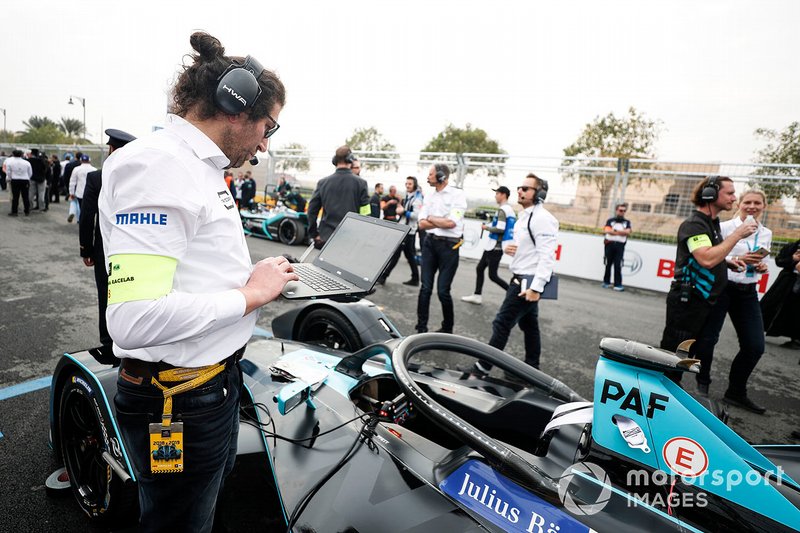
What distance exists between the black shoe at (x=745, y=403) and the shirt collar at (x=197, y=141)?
430 centimetres

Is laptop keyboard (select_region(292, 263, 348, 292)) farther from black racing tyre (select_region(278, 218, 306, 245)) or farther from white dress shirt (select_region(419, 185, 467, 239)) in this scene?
black racing tyre (select_region(278, 218, 306, 245))

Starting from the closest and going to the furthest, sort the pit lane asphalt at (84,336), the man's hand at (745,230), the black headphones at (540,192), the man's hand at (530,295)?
the pit lane asphalt at (84,336) < the man's hand at (745,230) < the man's hand at (530,295) < the black headphones at (540,192)

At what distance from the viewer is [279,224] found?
10.4m

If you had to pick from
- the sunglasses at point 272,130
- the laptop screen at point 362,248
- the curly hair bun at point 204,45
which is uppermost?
the curly hair bun at point 204,45

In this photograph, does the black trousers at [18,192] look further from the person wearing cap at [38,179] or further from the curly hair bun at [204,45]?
the curly hair bun at [204,45]

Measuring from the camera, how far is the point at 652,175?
885 centimetres

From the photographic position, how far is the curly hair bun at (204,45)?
1104 mm

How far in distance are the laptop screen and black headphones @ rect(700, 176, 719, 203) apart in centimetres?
242

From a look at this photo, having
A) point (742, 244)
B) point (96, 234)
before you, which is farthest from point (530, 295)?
point (96, 234)

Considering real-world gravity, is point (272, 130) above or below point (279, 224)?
above

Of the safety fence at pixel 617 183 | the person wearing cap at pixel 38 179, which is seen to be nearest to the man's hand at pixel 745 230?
the safety fence at pixel 617 183

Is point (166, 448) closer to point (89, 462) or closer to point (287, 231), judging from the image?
point (89, 462)

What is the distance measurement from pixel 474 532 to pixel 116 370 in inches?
60.9

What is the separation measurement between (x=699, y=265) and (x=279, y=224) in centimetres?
892
